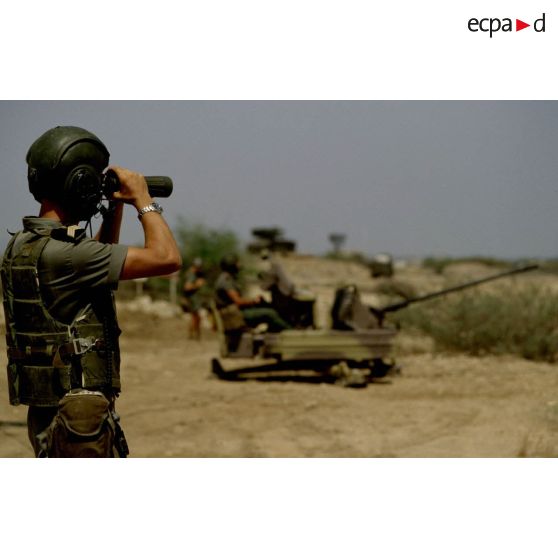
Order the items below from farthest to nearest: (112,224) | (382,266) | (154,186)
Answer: (382,266) < (112,224) < (154,186)

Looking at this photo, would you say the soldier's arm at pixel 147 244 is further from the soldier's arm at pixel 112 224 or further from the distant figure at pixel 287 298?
the distant figure at pixel 287 298

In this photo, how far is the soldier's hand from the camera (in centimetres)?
287

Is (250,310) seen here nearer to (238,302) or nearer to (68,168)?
(238,302)

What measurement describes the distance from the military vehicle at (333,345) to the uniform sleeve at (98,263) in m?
7.57

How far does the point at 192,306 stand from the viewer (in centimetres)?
1524

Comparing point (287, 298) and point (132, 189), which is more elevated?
point (132, 189)

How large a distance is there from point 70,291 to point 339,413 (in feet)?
20.5

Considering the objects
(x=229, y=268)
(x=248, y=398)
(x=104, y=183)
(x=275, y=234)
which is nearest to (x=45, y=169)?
(x=104, y=183)

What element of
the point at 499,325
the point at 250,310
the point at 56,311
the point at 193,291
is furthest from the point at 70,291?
the point at 193,291

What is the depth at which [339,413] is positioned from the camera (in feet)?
28.7

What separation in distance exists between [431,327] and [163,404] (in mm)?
6105

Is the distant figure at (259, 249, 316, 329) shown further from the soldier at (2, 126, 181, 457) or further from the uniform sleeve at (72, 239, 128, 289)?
the uniform sleeve at (72, 239, 128, 289)

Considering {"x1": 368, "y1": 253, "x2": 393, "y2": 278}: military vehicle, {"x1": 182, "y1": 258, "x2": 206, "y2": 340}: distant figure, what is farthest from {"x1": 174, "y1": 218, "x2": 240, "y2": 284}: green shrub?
{"x1": 368, "y1": 253, "x2": 393, "y2": 278}: military vehicle

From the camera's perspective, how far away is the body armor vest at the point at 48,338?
9.33 feet
